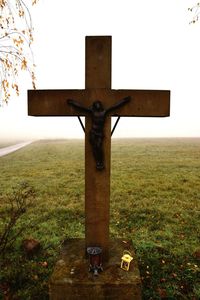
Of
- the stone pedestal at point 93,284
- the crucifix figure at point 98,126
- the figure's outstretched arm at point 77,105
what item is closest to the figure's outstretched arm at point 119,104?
the crucifix figure at point 98,126

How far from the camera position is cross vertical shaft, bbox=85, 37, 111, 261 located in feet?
11.4

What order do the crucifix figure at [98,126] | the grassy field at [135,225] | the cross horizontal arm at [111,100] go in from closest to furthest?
the crucifix figure at [98,126] < the cross horizontal arm at [111,100] < the grassy field at [135,225]

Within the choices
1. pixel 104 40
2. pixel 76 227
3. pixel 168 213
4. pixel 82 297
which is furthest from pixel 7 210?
pixel 104 40

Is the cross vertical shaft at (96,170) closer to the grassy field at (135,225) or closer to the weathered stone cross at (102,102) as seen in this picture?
the weathered stone cross at (102,102)

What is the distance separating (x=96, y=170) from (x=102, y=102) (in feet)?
2.97

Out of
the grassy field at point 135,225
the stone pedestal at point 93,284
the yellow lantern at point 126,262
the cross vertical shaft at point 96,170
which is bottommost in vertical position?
the grassy field at point 135,225

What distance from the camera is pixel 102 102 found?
11.6 feet

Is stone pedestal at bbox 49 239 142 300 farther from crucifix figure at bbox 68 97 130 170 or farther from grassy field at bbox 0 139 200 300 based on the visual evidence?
crucifix figure at bbox 68 97 130 170

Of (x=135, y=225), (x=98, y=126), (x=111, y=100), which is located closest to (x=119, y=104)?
(x=111, y=100)

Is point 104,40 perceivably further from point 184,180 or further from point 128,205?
point 184,180

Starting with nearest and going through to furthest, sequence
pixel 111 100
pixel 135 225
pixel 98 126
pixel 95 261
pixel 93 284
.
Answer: pixel 93 284 → pixel 95 261 → pixel 98 126 → pixel 111 100 → pixel 135 225

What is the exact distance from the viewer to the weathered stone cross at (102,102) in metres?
3.48

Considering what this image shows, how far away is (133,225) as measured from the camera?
252 inches

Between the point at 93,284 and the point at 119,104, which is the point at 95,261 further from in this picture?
the point at 119,104
